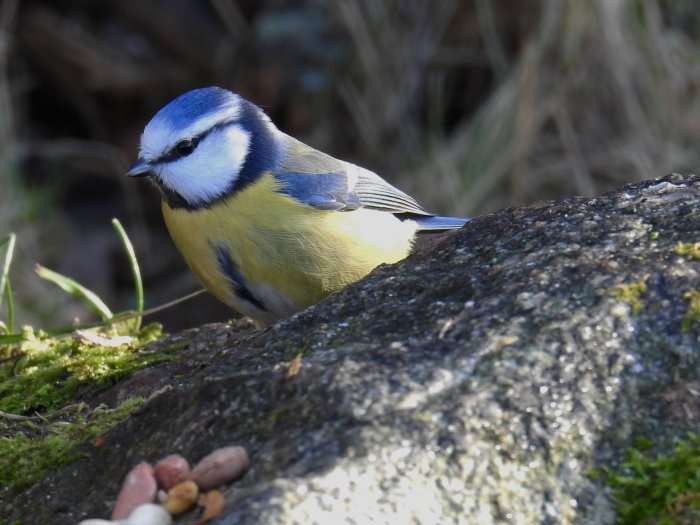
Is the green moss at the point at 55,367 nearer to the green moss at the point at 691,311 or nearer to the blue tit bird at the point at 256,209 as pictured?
the blue tit bird at the point at 256,209

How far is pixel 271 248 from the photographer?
2428mm

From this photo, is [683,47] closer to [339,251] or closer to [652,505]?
[339,251]

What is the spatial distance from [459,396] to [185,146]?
1.45m

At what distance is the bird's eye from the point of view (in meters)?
2.63

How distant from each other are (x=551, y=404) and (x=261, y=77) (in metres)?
4.59

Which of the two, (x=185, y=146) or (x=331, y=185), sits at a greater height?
(x=331, y=185)

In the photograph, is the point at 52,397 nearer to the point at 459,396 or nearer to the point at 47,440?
the point at 47,440

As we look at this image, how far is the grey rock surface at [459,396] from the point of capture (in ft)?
4.33

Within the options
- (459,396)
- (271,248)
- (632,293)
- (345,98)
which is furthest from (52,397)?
(345,98)

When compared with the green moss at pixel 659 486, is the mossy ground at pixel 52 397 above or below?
below

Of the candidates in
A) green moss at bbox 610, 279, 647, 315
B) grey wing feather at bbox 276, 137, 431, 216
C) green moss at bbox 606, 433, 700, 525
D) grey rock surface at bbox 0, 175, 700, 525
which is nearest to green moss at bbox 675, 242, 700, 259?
grey rock surface at bbox 0, 175, 700, 525

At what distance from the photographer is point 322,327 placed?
1759 mm

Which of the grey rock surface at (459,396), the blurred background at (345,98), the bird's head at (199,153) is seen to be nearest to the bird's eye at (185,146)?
the bird's head at (199,153)

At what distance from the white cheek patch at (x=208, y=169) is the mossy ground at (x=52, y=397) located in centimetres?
40
